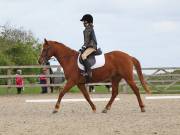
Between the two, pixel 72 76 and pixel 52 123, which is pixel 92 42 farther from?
pixel 52 123

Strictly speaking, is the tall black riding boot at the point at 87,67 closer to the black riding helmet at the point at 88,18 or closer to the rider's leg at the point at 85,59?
the rider's leg at the point at 85,59

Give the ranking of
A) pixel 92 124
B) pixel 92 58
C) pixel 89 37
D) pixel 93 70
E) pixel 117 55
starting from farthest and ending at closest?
pixel 117 55, pixel 93 70, pixel 92 58, pixel 89 37, pixel 92 124

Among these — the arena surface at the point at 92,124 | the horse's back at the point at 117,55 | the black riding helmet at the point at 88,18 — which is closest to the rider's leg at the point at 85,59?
the horse's back at the point at 117,55

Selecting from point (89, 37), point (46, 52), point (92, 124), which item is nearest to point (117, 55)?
point (89, 37)

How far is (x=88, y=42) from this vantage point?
14.1 m

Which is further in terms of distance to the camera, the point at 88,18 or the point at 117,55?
the point at 117,55

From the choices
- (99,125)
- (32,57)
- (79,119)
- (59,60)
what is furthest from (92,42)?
(32,57)

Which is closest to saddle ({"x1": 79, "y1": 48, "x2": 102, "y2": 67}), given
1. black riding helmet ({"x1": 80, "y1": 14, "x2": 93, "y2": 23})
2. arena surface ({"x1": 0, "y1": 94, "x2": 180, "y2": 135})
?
black riding helmet ({"x1": 80, "y1": 14, "x2": 93, "y2": 23})

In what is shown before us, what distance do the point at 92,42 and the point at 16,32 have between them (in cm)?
4820

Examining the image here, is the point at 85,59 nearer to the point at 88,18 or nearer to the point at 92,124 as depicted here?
the point at 88,18

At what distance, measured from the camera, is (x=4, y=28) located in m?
60.4

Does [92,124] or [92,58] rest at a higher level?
[92,58]

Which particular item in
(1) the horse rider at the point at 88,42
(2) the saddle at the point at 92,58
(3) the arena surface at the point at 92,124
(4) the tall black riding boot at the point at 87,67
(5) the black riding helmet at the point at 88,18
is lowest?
(3) the arena surface at the point at 92,124

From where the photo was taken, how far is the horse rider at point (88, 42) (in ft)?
46.2
